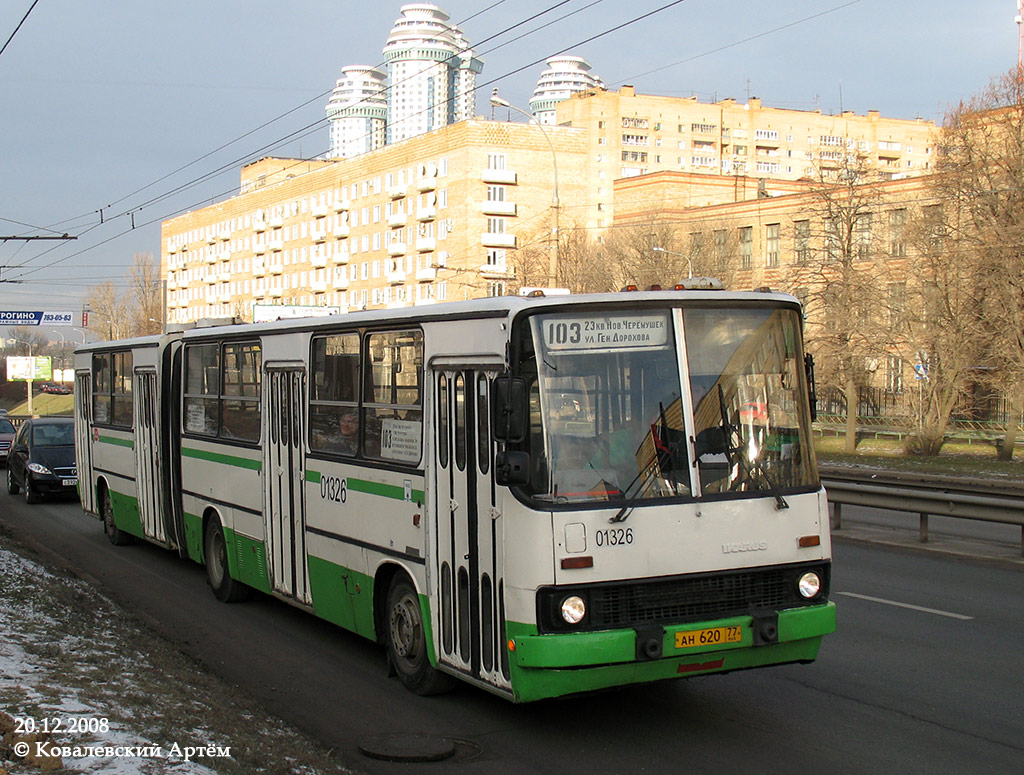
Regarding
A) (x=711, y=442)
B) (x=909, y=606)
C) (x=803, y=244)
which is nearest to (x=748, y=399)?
(x=711, y=442)

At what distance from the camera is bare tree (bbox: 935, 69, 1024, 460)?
1315 inches

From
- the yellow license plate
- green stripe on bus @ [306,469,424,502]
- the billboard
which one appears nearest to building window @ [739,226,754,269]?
the billboard

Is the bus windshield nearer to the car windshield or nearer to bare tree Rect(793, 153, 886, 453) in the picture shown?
the car windshield

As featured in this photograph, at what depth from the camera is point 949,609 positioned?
10.9 m

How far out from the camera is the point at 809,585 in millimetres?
7156

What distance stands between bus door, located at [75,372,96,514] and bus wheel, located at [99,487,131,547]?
69 cm

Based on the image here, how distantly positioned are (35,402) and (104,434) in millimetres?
91496

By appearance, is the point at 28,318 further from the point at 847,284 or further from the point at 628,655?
the point at 628,655

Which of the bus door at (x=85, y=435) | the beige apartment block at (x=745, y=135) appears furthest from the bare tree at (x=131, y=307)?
the bus door at (x=85, y=435)

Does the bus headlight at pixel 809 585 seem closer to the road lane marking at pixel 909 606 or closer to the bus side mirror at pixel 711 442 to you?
the bus side mirror at pixel 711 442

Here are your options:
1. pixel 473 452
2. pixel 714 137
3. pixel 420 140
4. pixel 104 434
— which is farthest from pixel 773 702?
pixel 714 137

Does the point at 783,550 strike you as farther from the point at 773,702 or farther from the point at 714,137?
the point at 714,137

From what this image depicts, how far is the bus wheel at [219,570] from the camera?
38.7 ft

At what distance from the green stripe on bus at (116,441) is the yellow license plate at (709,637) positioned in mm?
10386
